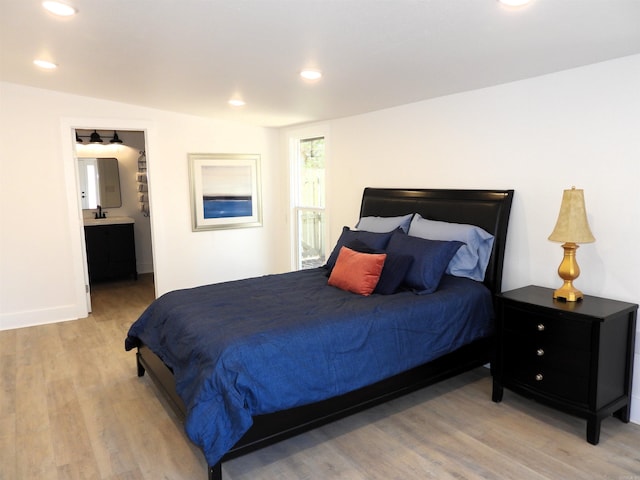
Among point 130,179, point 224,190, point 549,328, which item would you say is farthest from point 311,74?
point 130,179

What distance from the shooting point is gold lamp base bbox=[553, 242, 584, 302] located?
8.75 ft

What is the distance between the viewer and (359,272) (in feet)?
10.3

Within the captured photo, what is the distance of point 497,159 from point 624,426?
185 centimetres

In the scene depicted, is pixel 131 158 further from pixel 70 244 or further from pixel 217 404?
pixel 217 404

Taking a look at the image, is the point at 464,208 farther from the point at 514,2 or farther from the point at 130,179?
the point at 130,179

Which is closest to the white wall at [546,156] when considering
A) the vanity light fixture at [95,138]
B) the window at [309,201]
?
the window at [309,201]

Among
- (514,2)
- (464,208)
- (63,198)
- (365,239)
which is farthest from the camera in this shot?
(63,198)

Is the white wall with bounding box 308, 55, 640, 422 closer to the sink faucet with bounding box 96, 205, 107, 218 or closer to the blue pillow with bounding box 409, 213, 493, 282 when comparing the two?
the blue pillow with bounding box 409, 213, 493, 282

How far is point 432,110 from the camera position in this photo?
3773 mm

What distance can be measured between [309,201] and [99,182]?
10.2 ft

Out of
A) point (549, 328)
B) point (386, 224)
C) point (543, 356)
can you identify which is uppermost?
point (386, 224)

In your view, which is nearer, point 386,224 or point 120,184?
point 386,224

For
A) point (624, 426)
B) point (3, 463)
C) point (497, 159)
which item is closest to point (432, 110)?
point (497, 159)

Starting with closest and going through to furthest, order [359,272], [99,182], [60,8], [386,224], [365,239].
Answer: [60,8] < [359,272] < [365,239] < [386,224] < [99,182]
